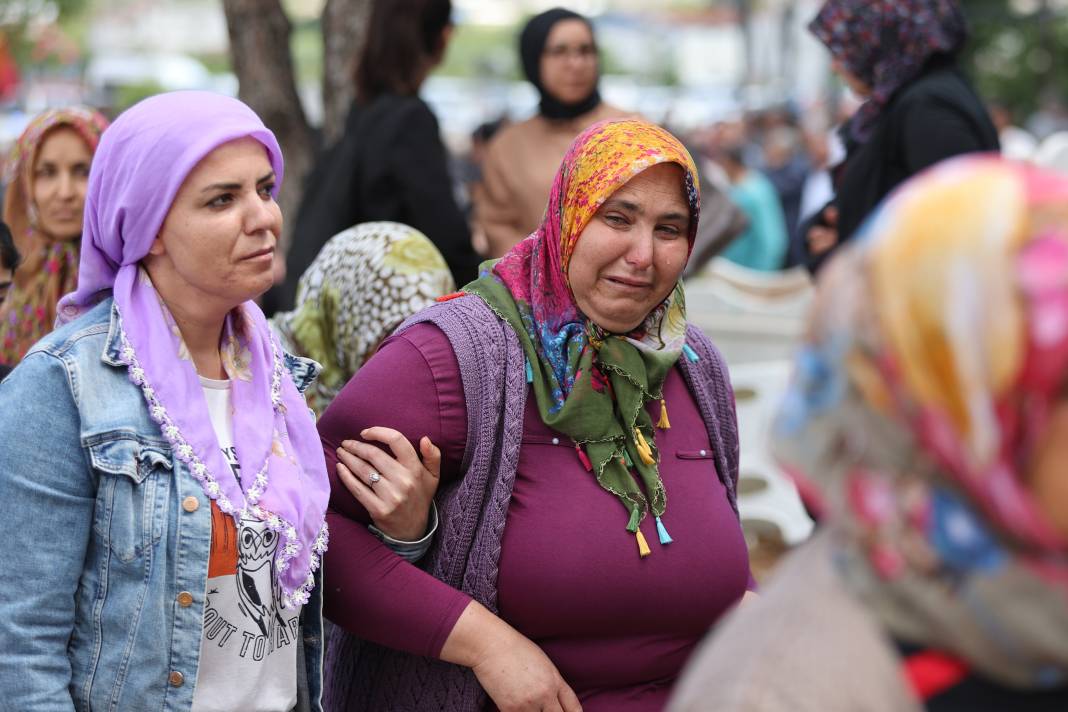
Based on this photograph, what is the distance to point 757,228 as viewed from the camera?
10.2 metres

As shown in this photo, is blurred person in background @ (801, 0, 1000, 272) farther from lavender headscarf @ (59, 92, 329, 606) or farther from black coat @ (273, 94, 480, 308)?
lavender headscarf @ (59, 92, 329, 606)

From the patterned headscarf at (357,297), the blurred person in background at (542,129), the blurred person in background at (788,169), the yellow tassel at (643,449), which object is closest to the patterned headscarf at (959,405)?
the yellow tassel at (643,449)

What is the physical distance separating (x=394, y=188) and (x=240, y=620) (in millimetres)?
2390

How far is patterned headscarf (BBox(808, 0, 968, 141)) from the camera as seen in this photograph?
4.28m

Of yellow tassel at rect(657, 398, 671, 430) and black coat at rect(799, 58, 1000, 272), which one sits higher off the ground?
black coat at rect(799, 58, 1000, 272)

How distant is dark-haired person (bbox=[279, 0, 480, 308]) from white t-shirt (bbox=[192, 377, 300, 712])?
2.06 meters

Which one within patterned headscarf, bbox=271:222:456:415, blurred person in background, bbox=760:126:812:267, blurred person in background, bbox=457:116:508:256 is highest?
patterned headscarf, bbox=271:222:456:415

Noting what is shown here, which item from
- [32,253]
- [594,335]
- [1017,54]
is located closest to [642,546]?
[594,335]

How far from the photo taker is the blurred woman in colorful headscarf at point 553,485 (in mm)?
2527

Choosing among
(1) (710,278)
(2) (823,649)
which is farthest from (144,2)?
(2) (823,649)

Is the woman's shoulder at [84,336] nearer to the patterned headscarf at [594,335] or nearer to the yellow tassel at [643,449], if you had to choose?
the patterned headscarf at [594,335]

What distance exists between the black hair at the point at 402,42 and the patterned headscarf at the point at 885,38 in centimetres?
137

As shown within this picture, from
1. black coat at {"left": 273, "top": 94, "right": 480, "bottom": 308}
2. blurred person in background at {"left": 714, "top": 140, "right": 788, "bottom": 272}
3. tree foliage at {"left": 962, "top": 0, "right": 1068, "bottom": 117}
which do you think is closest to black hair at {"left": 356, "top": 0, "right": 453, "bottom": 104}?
black coat at {"left": 273, "top": 94, "right": 480, "bottom": 308}

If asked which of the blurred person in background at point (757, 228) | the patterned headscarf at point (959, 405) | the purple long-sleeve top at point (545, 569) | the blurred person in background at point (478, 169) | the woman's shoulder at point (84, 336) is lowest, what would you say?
the blurred person in background at point (757, 228)
